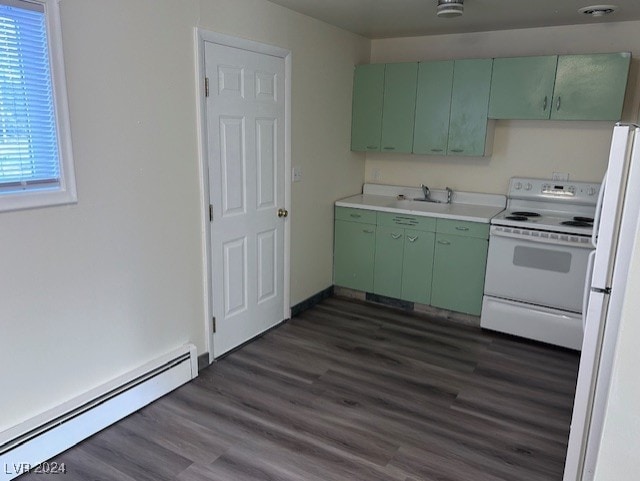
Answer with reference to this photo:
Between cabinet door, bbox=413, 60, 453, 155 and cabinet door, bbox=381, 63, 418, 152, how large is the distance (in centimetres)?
6

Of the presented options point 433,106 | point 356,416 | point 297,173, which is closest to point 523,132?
point 433,106

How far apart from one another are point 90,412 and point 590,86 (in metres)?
3.93

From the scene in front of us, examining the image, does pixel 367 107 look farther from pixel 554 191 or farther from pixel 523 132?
pixel 554 191

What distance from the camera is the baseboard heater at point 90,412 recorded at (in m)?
2.18

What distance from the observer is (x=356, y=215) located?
14.5 feet

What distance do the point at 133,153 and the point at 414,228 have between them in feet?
7.95

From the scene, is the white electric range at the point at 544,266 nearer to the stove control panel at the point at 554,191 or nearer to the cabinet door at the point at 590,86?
the stove control panel at the point at 554,191

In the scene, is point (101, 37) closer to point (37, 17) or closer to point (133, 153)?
point (37, 17)

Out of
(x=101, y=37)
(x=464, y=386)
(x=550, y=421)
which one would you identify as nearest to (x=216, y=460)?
(x=464, y=386)

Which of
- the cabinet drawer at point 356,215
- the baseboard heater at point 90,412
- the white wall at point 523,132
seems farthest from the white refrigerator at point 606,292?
the cabinet drawer at point 356,215

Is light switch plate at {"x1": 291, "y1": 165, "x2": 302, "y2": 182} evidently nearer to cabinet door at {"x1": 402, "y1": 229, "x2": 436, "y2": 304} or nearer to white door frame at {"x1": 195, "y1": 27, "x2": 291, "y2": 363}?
white door frame at {"x1": 195, "y1": 27, "x2": 291, "y2": 363}

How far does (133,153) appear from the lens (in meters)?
2.56

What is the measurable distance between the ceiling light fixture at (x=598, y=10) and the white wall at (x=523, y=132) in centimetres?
44

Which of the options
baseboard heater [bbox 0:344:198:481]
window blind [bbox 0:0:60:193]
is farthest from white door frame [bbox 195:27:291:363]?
window blind [bbox 0:0:60:193]
